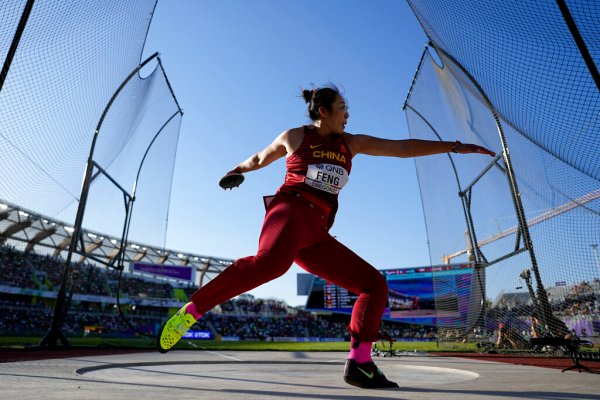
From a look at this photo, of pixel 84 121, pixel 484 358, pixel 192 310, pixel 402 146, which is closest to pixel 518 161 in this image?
pixel 484 358

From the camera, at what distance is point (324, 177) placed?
8.28 ft

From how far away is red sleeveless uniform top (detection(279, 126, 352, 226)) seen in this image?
2516 mm

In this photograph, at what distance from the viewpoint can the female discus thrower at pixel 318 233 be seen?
235 centimetres

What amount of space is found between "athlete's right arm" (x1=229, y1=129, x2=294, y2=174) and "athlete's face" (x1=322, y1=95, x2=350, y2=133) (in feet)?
0.83

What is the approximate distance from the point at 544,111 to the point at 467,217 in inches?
164

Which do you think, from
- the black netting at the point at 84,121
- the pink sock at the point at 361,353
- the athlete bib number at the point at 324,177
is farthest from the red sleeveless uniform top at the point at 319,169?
the black netting at the point at 84,121

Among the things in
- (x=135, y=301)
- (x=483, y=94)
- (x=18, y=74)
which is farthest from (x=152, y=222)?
(x=135, y=301)

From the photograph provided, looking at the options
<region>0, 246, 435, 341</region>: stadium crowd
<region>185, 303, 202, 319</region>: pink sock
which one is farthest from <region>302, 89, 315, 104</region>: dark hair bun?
<region>0, 246, 435, 341</region>: stadium crowd

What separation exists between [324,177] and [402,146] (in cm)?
59

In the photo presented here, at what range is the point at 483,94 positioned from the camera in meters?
6.17

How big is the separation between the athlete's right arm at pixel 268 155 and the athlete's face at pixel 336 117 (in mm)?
254

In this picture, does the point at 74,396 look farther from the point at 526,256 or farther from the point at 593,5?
the point at 526,256

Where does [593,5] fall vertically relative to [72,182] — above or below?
above

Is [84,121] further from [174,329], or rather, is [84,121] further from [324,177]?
[324,177]
